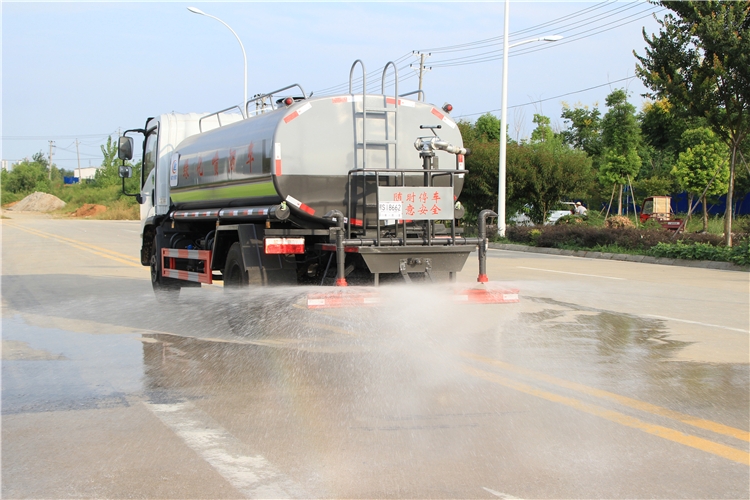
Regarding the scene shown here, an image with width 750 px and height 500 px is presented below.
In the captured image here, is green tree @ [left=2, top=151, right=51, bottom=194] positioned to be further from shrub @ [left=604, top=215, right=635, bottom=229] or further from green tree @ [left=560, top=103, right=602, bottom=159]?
shrub @ [left=604, top=215, right=635, bottom=229]

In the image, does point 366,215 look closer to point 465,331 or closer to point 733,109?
point 465,331

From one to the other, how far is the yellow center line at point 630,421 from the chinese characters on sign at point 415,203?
221 centimetres

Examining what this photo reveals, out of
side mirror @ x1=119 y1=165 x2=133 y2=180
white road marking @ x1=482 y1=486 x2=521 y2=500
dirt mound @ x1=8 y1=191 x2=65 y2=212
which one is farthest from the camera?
dirt mound @ x1=8 y1=191 x2=65 y2=212

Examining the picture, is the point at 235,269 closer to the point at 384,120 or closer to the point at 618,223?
the point at 384,120

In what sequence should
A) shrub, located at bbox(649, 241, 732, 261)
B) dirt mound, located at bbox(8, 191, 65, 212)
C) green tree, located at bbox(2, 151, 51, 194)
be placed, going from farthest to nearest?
green tree, located at bbox(2, 151, 51, 194) < dirt mound, located at bbox(8, 191, 65, 212) < shrub, located at bbox(649, 241, 732, 261)

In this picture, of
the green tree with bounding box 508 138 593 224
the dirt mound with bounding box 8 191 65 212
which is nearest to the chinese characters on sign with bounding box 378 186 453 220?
the green tree with bounding box 508 138 593 224

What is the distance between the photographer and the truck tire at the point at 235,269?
8977 mm

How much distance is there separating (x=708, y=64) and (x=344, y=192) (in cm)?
1291

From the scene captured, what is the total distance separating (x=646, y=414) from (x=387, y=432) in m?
1.73

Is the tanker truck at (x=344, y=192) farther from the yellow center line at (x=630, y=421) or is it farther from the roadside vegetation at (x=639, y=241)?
the roadside vegetation at (x=639, y=241)

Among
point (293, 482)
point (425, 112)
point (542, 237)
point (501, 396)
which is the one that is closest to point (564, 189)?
point (542, 237)

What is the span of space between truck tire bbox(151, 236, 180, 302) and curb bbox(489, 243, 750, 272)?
39.9ft

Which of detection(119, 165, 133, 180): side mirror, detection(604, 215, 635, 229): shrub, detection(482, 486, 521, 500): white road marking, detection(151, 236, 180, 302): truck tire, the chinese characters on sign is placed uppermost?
detection(119, 165, 133, 180): side mirror

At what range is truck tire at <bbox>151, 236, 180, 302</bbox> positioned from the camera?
12.0 metres
